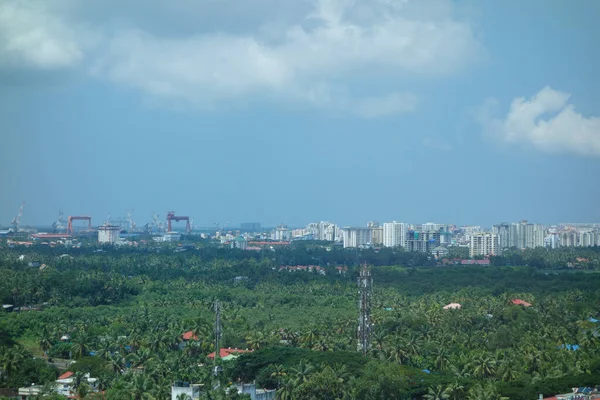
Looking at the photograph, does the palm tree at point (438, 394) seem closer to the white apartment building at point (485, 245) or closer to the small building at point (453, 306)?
the small building at point (453, 306)

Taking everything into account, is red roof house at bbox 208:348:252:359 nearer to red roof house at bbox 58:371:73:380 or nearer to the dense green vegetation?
the dense green vegetation

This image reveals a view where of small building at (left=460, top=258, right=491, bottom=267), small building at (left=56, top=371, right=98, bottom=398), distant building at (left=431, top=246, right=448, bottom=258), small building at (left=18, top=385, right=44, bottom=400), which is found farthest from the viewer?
distant building at (left=431, top=246, right=448, bottom=258)

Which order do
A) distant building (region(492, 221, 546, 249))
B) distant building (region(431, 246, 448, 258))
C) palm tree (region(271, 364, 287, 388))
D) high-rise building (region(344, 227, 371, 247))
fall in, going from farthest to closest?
high-rise building (region(344, 227, 371, 247)) → distant building (region(492, 221, 546, 249)) → distant building (region(431, 246, 448, 258)) → palm tree (region(271, 364, 287, 388))

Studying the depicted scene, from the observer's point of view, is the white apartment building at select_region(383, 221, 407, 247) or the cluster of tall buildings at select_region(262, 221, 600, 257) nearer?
the cluster of tall buildings at select_region(262, 221, 600, 257)

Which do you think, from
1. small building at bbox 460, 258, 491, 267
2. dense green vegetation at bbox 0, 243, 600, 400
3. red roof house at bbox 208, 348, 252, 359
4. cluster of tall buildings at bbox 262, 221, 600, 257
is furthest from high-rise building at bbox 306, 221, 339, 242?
red roof house at bbox 208, 348, 252, 359

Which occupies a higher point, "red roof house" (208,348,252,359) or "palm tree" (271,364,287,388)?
"palm tree" (271,364,287,388)

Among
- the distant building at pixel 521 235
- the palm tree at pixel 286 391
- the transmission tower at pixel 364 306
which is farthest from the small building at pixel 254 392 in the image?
the distant building at pixel 521 235

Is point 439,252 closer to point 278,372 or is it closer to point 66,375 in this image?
point 278,372
